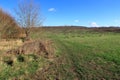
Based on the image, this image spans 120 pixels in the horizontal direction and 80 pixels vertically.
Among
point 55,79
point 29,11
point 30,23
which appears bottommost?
point 55,79

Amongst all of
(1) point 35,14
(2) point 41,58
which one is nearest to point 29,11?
(1) point 35,14

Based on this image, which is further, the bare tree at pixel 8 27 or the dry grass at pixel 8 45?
the bare tree at pixel 8 27

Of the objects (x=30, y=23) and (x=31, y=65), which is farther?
(x=30, y=23)

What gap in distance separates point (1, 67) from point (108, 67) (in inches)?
260

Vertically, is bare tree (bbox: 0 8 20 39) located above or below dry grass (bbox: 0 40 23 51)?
above

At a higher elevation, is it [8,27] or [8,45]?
[8,27]

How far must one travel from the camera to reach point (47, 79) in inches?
390

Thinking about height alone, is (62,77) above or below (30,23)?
below

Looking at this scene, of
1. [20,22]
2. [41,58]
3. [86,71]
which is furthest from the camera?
[20,22]

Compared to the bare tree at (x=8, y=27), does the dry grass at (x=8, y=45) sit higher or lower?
lower

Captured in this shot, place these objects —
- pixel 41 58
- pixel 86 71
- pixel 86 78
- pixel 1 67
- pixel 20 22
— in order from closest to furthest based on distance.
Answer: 1. pixel 86 78
2. pixel 86 71
3. pixel 1 67
4. pixel 41 58
5. pixel 20 22

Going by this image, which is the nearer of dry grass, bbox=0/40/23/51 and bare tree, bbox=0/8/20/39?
dry grass, bbox=0/40/23/51

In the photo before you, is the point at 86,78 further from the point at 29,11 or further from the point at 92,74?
the point at 29,11

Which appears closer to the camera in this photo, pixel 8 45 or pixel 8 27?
pixel 8 45
